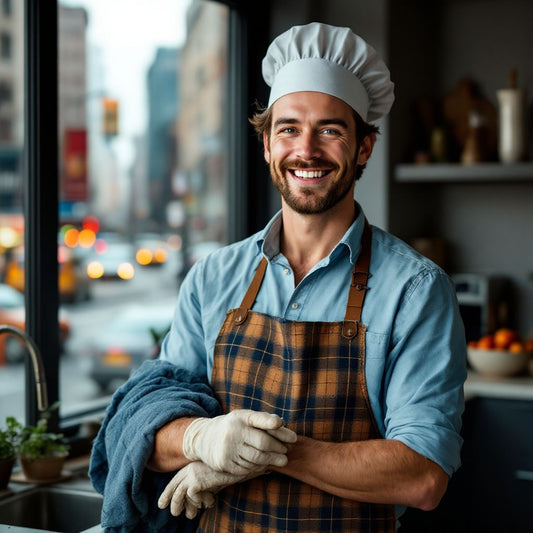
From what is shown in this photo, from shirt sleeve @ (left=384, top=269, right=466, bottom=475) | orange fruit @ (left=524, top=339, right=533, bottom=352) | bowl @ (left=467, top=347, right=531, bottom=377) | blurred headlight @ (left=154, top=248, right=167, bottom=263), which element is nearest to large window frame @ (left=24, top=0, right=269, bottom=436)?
shirt sleeve @ (left=384, top=269, right=466, bottom=475)

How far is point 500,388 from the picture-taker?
10.5ft

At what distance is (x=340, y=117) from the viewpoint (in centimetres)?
168

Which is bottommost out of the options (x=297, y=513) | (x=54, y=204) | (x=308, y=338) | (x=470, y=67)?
(x=297, y=513)

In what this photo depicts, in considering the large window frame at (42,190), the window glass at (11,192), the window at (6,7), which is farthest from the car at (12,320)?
the window at (6,7)

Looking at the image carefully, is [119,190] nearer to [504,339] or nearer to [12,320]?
[12,320]

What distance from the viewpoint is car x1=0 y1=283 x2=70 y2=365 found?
293 centimetres

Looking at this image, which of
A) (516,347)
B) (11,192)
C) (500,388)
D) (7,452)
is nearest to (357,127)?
(7,452)

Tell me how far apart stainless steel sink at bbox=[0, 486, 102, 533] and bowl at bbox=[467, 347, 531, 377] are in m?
1.87

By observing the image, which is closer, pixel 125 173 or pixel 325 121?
pixel 325 121

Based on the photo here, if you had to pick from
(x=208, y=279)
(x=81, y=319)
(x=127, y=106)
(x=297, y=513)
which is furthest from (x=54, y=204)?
(x=127, y=106)

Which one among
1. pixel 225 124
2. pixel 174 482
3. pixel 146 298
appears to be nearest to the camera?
pixel 174 482

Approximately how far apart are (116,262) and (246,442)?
3.81 metres

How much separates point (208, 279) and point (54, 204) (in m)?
0.79

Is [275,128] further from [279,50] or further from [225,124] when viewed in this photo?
[225,124]
